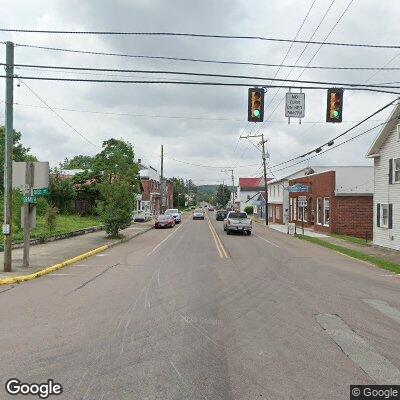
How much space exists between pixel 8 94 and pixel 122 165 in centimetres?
1810

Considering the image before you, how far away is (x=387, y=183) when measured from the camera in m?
26.3

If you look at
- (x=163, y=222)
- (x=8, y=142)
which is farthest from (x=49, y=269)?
(x=163, y=222)

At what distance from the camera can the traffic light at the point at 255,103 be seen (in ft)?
46.9

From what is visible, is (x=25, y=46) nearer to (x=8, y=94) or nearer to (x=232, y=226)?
(x=8, y=94)

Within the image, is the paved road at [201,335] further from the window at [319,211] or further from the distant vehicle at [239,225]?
the window at [319,211]

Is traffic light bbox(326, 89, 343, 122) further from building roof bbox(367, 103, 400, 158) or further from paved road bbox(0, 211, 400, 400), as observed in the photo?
building roof bbox(367, 103, 400, 158)

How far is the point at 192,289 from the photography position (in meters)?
11.7

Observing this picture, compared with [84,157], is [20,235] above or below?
below

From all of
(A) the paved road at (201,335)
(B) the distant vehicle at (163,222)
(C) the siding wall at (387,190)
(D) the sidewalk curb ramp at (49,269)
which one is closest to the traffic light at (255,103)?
(A) the paved road at (201,335)

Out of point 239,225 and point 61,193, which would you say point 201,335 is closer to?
point 239,225

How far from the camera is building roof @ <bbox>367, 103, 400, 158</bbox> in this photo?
24.3 meters

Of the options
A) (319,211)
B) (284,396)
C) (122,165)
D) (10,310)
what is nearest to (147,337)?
(284,396)

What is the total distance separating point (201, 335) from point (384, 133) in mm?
22145

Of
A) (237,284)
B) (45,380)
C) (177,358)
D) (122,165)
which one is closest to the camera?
(45,380)
